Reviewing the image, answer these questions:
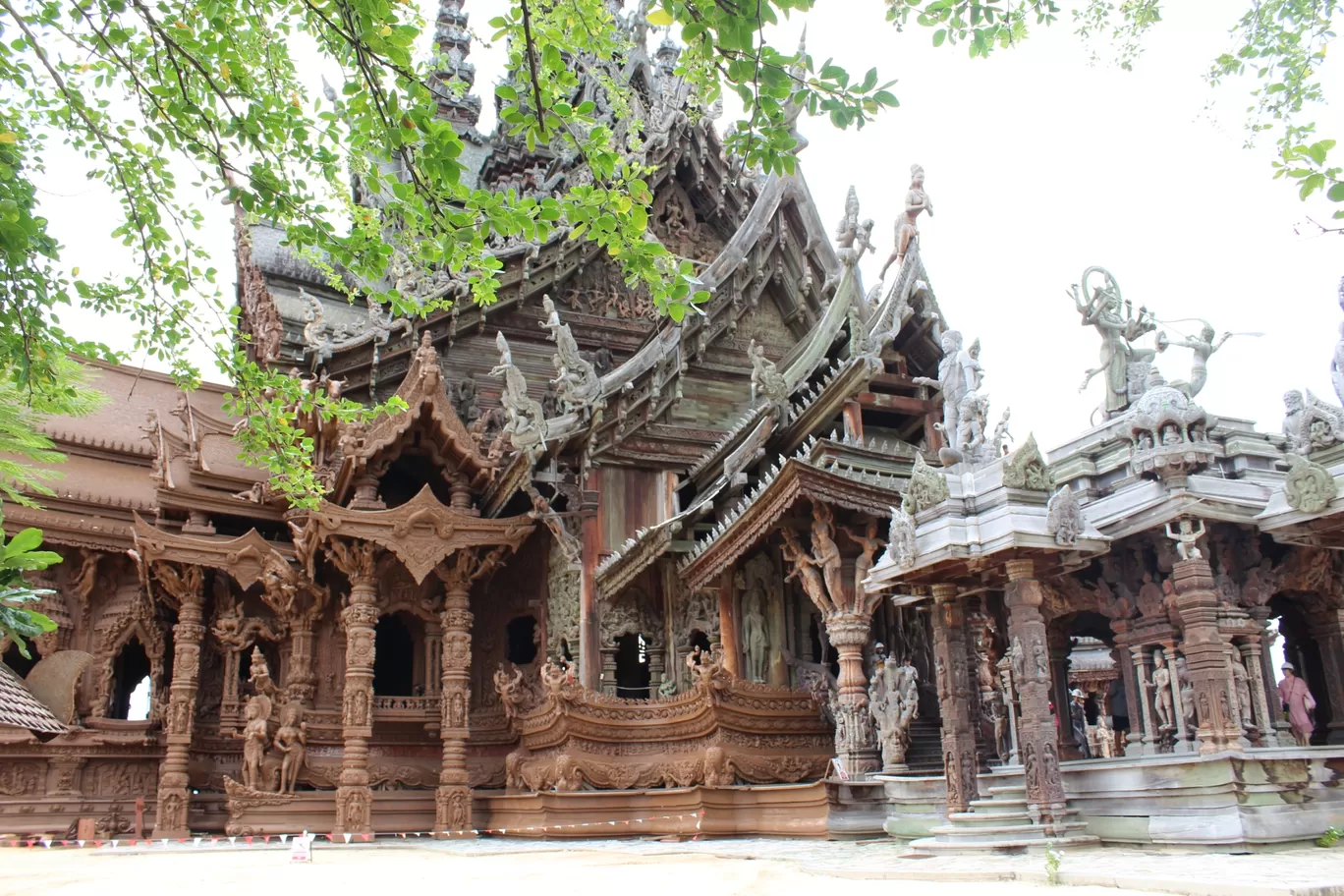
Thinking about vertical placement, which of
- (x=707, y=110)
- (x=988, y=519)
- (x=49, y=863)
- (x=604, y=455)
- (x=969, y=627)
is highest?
(x=707, y=110)

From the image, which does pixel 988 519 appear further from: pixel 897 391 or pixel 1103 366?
pixel 897 391

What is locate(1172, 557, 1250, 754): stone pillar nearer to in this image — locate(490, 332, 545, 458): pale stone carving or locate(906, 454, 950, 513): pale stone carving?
locate(906, 454, 950, 513): pale stone carving

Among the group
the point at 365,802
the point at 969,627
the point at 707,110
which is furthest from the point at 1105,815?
the point at 707,110

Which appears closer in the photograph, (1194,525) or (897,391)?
(1194,525)

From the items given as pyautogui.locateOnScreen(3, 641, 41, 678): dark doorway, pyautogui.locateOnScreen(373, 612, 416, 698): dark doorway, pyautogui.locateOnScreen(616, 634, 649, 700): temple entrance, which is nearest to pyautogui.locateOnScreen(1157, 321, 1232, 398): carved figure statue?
pyautogui.locateOnScreen(616, 634, 649, 700): temple entrance

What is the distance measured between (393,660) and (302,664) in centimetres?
325

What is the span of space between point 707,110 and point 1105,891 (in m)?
14.0

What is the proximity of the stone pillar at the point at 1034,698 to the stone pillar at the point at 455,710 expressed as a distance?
8.45 meters

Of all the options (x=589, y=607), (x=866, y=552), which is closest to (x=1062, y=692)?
(x=866, y=552)

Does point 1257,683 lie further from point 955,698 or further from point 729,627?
point 729,627

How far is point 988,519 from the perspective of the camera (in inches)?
286

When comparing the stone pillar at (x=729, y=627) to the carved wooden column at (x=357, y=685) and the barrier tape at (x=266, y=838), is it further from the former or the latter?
the carved wooden column at (x=357, y=685)

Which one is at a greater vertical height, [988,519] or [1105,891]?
[988,519]

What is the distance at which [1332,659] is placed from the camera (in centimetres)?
787
